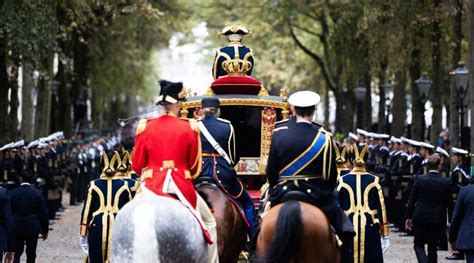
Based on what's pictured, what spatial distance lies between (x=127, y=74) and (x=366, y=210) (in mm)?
43249

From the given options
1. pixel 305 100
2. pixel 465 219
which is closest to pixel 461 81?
pixel 465 219

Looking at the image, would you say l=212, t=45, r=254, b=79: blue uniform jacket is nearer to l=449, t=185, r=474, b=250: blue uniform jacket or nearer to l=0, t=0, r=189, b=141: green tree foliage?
l=449, t=185, r=474, b=250: blue uniform jacket

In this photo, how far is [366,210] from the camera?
18.1 m

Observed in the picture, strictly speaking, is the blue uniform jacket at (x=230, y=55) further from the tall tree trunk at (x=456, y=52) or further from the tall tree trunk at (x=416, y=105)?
the tall tree trunk at (x=416, y=105)

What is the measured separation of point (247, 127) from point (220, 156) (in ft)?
14.4

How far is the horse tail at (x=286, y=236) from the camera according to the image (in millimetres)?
12789

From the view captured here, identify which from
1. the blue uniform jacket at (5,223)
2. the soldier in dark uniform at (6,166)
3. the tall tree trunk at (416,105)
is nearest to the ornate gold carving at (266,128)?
the blue uniform jacket at (5,223)

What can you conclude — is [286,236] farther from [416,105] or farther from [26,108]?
[26,108]

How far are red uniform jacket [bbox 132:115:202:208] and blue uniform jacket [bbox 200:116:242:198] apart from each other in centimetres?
306

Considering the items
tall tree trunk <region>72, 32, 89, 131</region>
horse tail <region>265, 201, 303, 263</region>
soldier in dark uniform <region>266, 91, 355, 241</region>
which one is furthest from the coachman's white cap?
tall tree trunk <region>72, 32, 89, 131</region>

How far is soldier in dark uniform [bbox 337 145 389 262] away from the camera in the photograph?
711 inches

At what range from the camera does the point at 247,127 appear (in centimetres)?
2133

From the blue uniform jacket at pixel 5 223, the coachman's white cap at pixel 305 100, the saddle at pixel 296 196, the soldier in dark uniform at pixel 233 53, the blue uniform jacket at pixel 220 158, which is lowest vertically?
the blue uniform jacket at pixel 5 223

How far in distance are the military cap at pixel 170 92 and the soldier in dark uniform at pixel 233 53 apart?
8.16 meters
